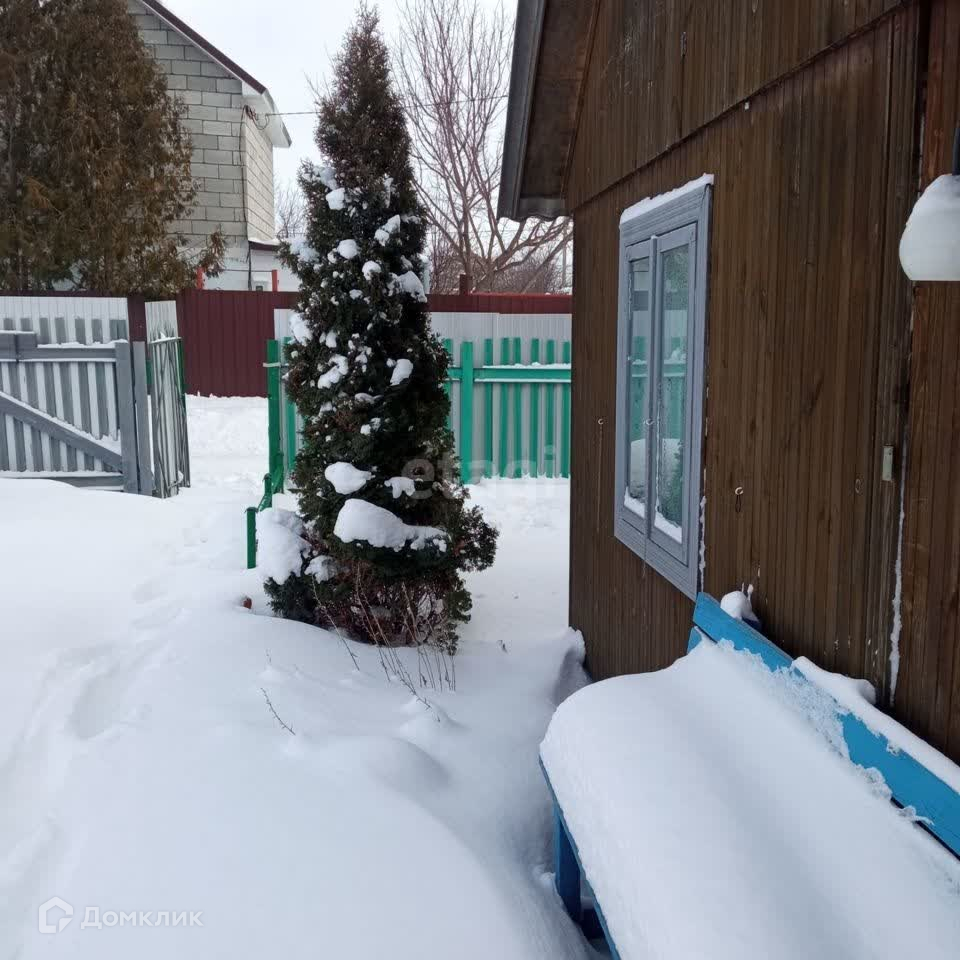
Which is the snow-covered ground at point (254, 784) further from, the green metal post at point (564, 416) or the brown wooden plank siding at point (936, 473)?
the green metal post at point (564, 416)

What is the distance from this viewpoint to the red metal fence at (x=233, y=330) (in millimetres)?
17844

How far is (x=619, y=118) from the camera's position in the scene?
4.62 metres

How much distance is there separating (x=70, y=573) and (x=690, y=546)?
4.69 meters

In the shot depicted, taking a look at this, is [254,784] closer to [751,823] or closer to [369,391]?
[751,823]

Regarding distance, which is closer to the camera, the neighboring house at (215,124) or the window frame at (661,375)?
the window frame at (661,375)

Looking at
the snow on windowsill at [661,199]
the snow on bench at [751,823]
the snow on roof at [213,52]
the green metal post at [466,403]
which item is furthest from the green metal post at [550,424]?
the snow on roof at [213,52]

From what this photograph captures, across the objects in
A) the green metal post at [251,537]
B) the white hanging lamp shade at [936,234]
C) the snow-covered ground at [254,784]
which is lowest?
the snow-covered ground at [254,784]

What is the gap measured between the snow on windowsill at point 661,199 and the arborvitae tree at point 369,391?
1455 millimetres

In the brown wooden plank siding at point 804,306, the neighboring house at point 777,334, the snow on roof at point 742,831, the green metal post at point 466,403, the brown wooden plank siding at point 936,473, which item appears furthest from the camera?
the green metal post at point 466,403

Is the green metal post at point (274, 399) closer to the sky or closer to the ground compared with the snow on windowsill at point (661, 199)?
closer to the ground

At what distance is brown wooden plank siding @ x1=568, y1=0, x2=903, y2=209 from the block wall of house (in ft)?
52.1

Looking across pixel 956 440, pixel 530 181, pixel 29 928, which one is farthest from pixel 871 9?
pixel 530 181

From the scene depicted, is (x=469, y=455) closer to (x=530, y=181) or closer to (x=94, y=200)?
(x=530, y=181)

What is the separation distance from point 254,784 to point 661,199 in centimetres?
274
